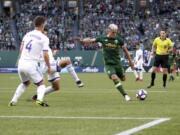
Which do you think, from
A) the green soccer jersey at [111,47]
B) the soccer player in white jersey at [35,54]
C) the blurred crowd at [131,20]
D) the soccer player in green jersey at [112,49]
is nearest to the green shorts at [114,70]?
the soccer player in green jersey at [112,49]

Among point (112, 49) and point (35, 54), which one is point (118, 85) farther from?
point (35, 54)

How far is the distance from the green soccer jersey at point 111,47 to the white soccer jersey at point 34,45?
343cm

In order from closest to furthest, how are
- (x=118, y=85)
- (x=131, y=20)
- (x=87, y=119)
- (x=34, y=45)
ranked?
(x=87, y=119)
(x=34, y=45)
(x=118, y=85)
(x=131, y=20)

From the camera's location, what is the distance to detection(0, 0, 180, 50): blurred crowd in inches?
2201

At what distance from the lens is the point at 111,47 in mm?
18672

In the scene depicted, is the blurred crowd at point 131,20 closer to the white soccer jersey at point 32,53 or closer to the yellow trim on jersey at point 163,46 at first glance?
the yellow trim on jersey at point 163,46

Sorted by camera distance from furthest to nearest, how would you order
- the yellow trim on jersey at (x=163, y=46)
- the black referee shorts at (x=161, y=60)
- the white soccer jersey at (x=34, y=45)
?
the black referee shorts at (x=161, y=60), the yellow trim on jersey at (x=163, y=46), the white soccer jersey at (x=34, y=45)

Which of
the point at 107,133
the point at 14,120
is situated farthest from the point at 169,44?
the point at 107,133

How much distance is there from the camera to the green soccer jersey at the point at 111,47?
1855cm

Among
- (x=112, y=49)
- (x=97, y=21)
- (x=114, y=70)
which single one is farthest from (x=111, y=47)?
(x=97, y=21)

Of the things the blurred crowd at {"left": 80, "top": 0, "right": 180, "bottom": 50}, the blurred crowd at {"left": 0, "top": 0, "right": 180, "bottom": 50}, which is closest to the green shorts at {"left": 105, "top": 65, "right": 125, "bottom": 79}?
the blurred crowd at {"left": 0, "top": 0, "right": 180, "bottom": 50}

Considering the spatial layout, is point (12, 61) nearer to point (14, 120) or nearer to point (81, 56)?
point (81, 56)

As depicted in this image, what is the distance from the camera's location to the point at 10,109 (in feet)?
48.1

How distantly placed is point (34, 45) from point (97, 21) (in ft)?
142
